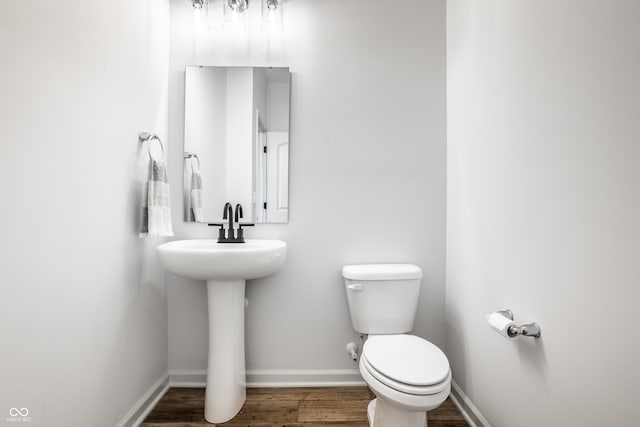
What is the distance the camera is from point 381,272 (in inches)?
63.9

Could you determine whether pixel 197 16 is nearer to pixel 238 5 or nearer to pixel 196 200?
pixel 238 5

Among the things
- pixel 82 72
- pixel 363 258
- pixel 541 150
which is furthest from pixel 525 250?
pixel 82 72

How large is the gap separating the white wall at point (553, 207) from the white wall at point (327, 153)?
1.21 ft

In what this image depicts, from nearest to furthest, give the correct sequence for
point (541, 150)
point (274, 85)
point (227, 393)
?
A: point (541, 150) < point (227, 393) < point (274, 85)

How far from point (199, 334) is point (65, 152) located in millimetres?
1198

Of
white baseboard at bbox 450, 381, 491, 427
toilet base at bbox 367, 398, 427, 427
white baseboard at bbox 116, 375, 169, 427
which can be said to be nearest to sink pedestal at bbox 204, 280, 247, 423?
white baseboard at bbox 116, 375, 169, 427

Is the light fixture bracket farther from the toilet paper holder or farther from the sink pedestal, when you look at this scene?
the toilet paper holder

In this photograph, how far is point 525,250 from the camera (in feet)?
3.72

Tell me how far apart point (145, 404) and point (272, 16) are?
2162mm

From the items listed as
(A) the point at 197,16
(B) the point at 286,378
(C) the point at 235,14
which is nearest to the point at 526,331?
(B) the point at 286,378

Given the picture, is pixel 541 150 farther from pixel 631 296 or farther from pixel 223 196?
pixel 223 196

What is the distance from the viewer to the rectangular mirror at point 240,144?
1.81m

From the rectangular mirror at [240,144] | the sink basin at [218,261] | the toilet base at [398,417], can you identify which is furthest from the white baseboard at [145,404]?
the toilet base at [398,417]

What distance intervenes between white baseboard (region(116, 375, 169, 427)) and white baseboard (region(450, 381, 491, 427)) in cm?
156
